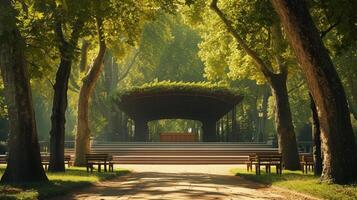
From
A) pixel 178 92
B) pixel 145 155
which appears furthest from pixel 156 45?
pixel 145 155

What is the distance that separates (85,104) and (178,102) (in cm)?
1906

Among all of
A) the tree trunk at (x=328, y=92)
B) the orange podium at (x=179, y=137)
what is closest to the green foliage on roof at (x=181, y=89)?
the orange podium at (x=179, y=137)

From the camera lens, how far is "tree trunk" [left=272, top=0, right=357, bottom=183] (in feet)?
46.2

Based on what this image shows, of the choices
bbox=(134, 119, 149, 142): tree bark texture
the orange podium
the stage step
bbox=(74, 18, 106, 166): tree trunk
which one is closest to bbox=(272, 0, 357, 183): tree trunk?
bbox=(74, 18, 106, 166): tree trunk

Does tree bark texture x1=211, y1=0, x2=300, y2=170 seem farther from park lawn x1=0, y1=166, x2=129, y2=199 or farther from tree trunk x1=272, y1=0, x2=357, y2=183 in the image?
park lawn x1=0, y1=166, x2=129, y2=199

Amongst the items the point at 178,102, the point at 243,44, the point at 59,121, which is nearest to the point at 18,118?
the point at 59,121

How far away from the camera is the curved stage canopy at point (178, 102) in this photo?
138 feet

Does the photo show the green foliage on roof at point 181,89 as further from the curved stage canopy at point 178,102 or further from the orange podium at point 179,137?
the orange podium at point 179,137

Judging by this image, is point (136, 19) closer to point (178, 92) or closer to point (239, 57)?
point (239, 57)

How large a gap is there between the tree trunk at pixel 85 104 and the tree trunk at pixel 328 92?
44.9 feet

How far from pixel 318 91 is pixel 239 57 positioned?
42.8 feet

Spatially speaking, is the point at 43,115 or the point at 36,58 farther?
the point at 43,115

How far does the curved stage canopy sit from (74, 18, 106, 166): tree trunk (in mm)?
15324

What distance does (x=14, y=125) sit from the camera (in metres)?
16.3
